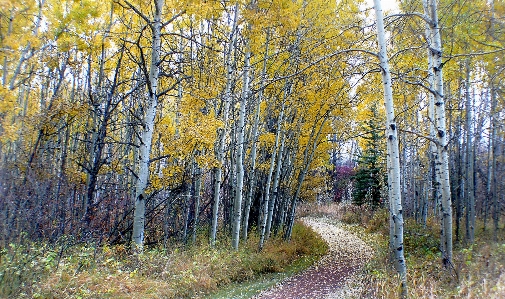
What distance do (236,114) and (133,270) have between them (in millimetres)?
7448

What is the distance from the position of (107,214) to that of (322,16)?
27.8 ft

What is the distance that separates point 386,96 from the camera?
580 cm

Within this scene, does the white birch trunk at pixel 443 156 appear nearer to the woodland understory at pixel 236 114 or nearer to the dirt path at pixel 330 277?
the woodland understory at pixel 236 114

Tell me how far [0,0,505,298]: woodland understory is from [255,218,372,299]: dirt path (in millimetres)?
850

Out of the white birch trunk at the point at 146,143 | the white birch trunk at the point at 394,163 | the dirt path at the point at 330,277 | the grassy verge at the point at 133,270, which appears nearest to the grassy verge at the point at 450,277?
the white birch trunk at the point at 394,163

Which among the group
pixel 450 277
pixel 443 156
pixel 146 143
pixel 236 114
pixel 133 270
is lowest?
pixel 133 270

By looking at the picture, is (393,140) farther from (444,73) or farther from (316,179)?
(316,179)

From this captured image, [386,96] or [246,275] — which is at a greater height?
→ [386,96]

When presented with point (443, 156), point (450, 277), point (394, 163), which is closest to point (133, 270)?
point (394, 163)

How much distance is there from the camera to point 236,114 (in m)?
12.9

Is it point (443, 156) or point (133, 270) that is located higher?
point (443, 156)

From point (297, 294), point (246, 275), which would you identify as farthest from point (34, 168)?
point (297, 294)

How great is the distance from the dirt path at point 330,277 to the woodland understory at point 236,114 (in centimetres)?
85

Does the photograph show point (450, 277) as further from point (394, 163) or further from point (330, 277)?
point (330, 277)
